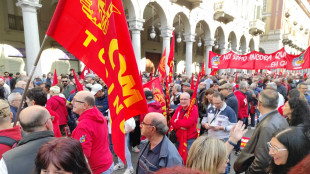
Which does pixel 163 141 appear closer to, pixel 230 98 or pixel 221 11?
pixel 230 98

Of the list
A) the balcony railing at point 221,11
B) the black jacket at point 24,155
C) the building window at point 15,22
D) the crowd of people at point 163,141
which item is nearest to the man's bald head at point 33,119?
the crowd of people at point 163,141

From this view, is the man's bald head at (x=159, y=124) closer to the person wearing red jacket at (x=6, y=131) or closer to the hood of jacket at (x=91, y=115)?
the hood of jacket at (x=91, y=115)

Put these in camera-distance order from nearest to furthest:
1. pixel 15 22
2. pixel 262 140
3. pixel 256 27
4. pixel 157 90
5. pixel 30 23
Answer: pixel 262 140 < pixel 157 90 < pixel 30 23 < pixel 15 22 < pixel 256 27

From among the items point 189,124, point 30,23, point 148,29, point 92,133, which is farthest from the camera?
point 148,29

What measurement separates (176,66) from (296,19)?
35477 millimetres

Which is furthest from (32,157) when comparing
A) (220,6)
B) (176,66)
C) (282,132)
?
(176,66)

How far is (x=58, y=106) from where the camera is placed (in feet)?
13.5

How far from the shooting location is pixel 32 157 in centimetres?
152

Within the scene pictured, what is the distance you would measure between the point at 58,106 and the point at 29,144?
2781 mm

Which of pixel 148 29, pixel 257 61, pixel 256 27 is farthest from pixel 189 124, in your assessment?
pixel 256 27

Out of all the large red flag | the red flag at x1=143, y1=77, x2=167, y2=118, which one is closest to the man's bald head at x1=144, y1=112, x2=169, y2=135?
the large red flag

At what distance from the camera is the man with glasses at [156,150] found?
6.33ft

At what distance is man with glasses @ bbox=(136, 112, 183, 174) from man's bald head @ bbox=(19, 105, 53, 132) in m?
0.98

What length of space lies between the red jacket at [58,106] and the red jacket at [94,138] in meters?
2.16
